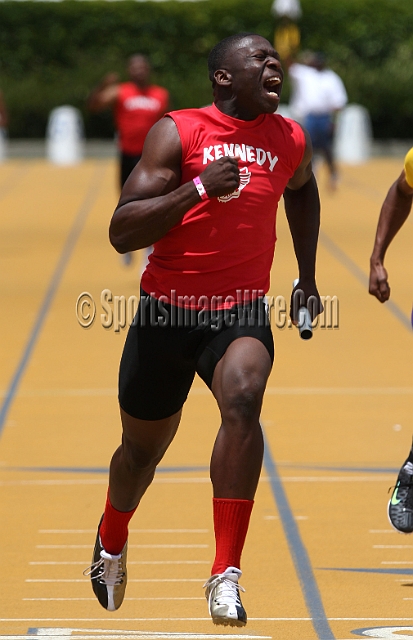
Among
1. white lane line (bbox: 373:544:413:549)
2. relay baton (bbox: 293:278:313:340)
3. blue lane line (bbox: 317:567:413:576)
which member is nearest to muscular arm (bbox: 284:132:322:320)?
relay baton (bbox: 293:278:313:340)

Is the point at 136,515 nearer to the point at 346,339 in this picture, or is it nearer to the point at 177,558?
the point at 177,558

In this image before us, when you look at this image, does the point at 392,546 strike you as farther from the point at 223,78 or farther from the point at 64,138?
the point at 64,138

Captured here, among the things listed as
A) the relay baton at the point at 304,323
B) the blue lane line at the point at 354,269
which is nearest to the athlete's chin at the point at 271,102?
the relay baton at the point at 304,323

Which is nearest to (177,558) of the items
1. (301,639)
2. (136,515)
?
(136,515)

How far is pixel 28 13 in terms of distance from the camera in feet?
121

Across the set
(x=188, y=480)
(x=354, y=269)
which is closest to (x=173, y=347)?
(x=188, y=480)

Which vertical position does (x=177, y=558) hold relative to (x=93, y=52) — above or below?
below

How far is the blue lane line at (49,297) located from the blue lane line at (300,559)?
1936 millimetres

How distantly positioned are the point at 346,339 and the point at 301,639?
621cm

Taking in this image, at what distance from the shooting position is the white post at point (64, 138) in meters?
31.7

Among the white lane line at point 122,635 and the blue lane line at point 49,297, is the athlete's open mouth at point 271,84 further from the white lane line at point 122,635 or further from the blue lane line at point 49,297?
the blue lane line at point 49,297

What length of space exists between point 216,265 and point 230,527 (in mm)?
933

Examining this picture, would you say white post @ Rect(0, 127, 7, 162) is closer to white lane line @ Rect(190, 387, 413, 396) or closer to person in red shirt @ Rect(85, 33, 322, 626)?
white lane line @ Rect(190, 387, 413, 396)

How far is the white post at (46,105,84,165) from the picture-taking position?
104 ft
